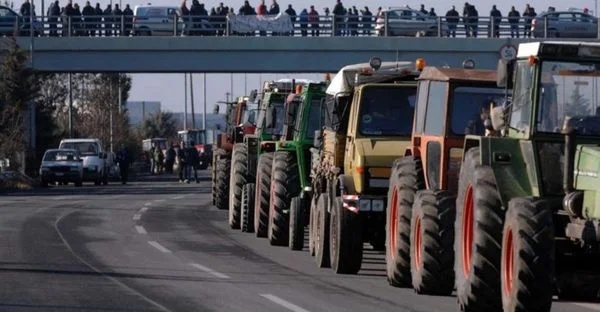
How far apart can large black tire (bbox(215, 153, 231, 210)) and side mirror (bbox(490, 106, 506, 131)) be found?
20183 millimetres

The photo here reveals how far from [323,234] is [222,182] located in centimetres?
1570

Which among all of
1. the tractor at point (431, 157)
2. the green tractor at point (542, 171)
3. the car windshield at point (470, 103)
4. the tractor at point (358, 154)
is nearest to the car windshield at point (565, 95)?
the green tractor at point (542, 171)

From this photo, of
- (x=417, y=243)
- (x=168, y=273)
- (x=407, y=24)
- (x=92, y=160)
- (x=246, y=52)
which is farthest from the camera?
(x=407, y=24)

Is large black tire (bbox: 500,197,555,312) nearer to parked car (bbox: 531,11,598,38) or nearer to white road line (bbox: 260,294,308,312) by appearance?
white road line (bbox: 260,294,308,312)

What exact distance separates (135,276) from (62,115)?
78141mm

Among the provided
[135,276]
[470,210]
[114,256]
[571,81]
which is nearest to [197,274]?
[135,276]

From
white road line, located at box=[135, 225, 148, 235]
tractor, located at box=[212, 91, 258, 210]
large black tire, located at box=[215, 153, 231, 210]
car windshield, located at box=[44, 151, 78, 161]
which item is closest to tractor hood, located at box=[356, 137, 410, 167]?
white road line, located at box=[135, 225, 148, 235]

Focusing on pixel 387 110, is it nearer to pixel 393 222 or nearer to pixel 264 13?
pixel 393 222

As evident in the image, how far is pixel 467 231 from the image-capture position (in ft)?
47.4

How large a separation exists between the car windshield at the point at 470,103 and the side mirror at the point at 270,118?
409 inches

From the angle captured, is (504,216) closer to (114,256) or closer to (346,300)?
(346,300)

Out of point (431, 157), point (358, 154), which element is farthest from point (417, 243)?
point (358, 154)

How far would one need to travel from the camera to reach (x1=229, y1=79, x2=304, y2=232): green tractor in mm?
27125

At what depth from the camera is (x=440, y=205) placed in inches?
619
